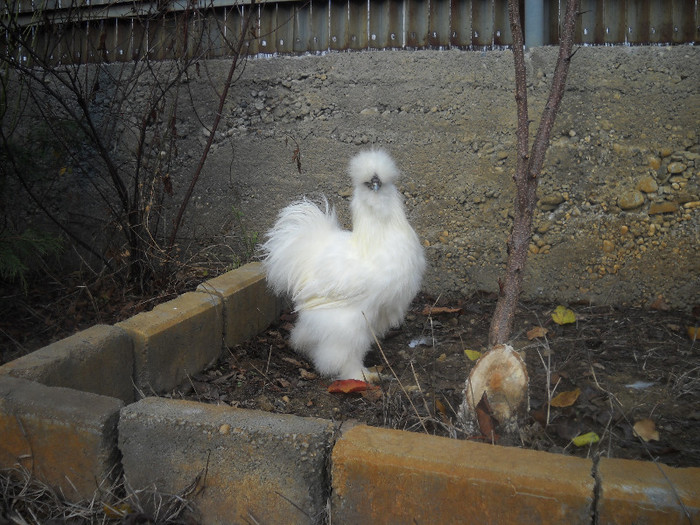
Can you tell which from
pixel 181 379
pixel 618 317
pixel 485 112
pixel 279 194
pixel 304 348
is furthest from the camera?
pixel 279 194

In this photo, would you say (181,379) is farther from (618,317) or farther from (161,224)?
(618,317)

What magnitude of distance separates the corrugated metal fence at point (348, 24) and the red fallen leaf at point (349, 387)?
2269mm

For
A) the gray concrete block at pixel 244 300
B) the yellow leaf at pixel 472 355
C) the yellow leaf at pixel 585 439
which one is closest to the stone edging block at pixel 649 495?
the yellow leaf at pixel 585 439

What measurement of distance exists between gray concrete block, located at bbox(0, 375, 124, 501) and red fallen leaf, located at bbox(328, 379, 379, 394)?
120cm

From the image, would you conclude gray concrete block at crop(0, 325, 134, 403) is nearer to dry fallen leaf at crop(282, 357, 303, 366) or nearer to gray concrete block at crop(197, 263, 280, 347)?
gray concrete block at crop(197, 263, 280, 347)

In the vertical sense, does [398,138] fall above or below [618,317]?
above

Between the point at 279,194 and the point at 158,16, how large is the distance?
4.85 ft

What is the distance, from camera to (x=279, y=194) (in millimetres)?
4715

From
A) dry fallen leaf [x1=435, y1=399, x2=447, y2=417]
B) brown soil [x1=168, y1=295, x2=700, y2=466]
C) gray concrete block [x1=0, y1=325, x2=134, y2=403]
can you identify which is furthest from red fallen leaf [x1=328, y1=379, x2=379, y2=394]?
gray concrete block [x1=0, y1=325, x2=134, y2=403]

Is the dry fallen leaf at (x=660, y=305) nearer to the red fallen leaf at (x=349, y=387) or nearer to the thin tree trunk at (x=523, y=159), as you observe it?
the thin tree trunk at (x=523, y=159)

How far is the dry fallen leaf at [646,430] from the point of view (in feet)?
7.89

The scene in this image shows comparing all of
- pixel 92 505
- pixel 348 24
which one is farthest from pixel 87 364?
pixel 348 24

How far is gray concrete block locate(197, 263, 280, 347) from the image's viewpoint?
11.7 ft

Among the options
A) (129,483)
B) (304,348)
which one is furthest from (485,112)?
(129,483)
